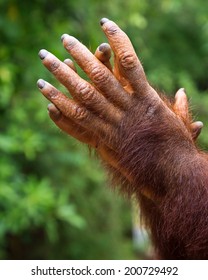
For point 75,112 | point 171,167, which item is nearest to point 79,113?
point 75,112

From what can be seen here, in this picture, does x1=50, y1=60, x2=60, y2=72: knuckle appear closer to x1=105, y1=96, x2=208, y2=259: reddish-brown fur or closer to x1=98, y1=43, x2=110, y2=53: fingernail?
x1=98, y1=43, x2=110, y2=53: fingernail

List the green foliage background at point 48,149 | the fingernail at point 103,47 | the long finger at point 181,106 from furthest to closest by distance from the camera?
the green foliage background at point 48,149
the long finger at point 181,106
the fingernail at point 103,47

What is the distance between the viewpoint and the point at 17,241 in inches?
208

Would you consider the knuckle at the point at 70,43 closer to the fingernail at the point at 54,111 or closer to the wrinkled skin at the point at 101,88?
the wrinkled skin at the point at 101,88

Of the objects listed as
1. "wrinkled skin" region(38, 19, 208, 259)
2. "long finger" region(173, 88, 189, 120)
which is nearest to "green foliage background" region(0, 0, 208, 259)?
"long finger" region(173, 88, 189, 120)

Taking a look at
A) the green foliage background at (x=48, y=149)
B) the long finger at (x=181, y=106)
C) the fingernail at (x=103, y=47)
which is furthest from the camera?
the green foliage background at (x=48, y=149)

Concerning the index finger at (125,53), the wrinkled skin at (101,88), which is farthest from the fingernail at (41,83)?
the index finger at (125,53)

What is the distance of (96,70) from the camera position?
82.5 inches

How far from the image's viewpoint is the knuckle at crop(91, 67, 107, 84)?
2094 millimetres

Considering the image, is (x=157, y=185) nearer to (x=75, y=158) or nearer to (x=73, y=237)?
(x=75, y=158)

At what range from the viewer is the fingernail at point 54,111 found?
7.06ft

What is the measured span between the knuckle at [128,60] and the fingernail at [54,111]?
0.27 meters
